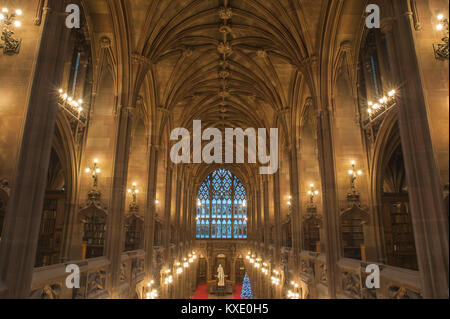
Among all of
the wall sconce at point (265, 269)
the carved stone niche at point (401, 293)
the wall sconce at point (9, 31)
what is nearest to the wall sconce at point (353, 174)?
the carved stone niche at point (401, 293)

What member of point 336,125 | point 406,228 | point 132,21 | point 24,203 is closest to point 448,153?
point 336,125

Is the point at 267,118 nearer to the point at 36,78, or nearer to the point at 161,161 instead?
the point at 161,161

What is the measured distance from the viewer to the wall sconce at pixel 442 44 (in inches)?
246

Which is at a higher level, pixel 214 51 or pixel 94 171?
Result: pixel 214 51

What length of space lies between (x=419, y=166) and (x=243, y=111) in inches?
908

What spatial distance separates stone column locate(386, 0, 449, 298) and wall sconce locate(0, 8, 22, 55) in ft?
30.0

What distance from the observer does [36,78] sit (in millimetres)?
6613

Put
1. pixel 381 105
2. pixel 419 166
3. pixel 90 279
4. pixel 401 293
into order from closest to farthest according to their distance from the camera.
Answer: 1. pixel 419 166
2. pixel 401 293
3. pixel 90 279
4. pixel 381 105

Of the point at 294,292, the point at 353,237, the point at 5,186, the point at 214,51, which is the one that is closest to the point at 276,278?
the point at 294,292

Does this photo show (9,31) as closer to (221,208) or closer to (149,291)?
(149,291)

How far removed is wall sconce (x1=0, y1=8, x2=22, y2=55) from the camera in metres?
7.25

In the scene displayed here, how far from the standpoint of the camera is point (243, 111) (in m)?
28.3

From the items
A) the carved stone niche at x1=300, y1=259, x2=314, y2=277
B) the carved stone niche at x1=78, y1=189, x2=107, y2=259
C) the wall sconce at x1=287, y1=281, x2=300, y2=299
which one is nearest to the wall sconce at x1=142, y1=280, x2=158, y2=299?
the carved stone niche at x1=78, y1=189, x2=107, y2=259

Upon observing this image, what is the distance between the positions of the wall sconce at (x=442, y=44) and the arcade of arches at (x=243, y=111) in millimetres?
96
